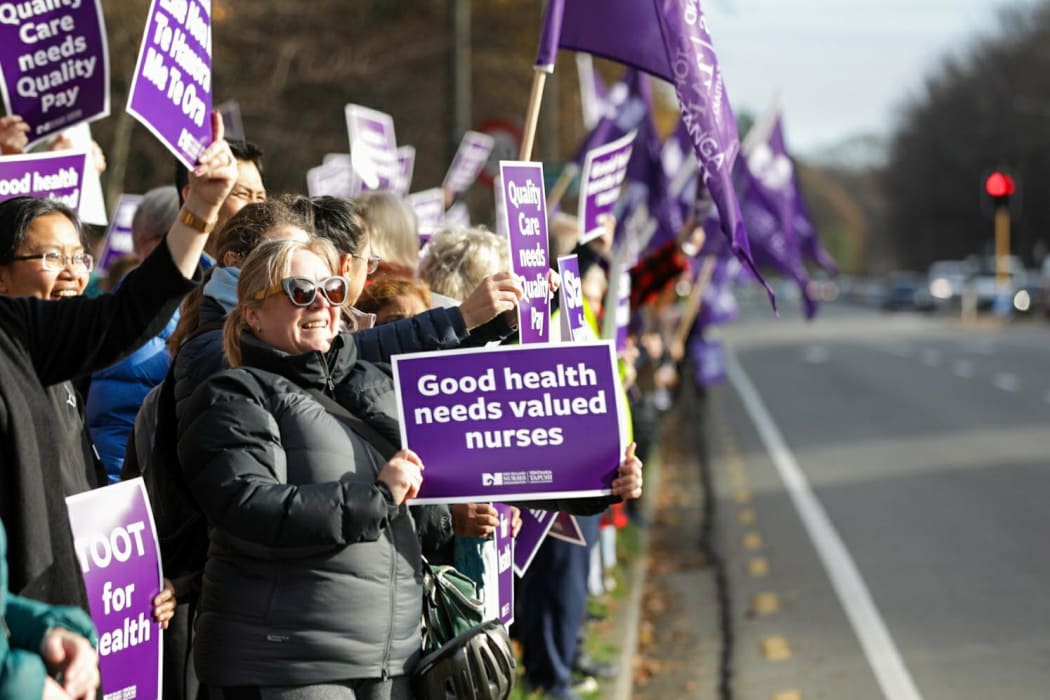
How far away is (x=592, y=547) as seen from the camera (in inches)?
308

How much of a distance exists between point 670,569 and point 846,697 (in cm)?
386

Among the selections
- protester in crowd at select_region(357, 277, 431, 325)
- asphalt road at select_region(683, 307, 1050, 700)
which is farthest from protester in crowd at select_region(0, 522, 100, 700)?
asphalt road at select_region(683, 307, 1050, 700)

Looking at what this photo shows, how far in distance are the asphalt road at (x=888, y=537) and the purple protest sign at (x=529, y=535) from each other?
2393mm

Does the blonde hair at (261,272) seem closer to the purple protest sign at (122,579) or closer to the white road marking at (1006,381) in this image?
the purple protest sign at (122,579)

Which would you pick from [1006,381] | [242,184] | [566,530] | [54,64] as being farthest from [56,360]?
[1006,381]

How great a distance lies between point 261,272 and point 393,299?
3.82 feet

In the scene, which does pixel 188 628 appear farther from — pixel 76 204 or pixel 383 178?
pixel 383 178

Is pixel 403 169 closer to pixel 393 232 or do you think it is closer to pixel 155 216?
pixel 155 216

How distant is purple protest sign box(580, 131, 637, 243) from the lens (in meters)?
7.50

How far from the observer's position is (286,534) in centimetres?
367

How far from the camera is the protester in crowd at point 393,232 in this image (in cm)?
547

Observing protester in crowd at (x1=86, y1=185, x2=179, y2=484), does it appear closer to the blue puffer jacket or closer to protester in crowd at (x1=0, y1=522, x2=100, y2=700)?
the blue puffer jacket

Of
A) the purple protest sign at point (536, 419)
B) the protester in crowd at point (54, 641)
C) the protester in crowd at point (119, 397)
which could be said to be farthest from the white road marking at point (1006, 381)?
the protester in crowd at point (54, 641)

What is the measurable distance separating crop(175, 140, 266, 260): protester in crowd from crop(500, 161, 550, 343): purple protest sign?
0.77m
